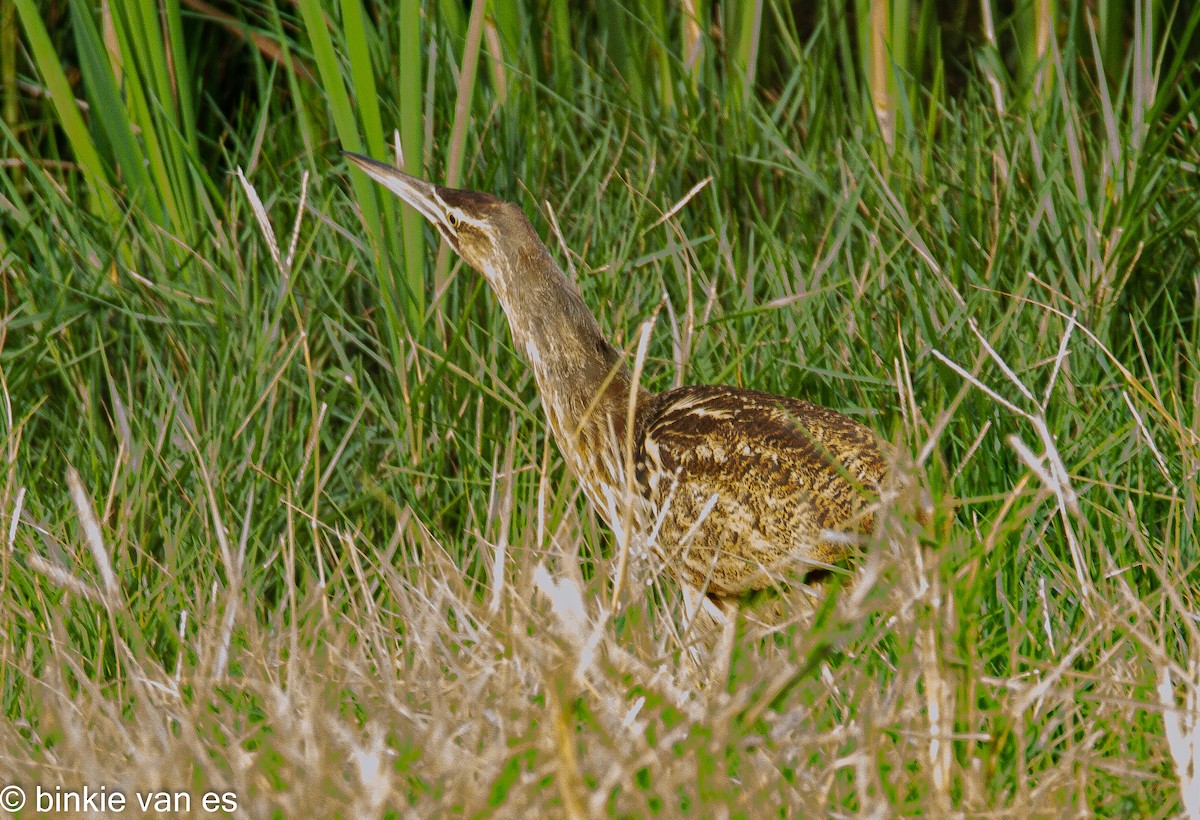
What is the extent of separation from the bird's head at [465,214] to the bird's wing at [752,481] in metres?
0.42

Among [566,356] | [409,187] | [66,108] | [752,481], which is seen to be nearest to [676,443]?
[752,481]

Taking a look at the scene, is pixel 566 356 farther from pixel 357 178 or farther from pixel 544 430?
pixel 357 178

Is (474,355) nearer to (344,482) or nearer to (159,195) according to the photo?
(344,482)

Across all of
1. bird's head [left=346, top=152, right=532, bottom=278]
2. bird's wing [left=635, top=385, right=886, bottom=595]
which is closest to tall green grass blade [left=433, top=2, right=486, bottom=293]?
bird's head [left=346, top=152, right=532, bottom=278]

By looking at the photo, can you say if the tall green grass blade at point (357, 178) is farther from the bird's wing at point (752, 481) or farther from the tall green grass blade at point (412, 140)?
the bird's wing at point (752, 481)

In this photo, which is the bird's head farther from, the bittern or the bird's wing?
the bird's wing

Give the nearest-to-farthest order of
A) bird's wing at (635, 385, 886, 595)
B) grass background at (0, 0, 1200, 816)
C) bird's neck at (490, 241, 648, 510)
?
grass background at (0, 0, 1200, 816) < bird's wing at (635, 385, 886, 595) < bird's neck at (490, 241, 648, 510)

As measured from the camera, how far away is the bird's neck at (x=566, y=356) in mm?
2449

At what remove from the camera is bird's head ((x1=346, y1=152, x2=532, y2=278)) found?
2484 mm

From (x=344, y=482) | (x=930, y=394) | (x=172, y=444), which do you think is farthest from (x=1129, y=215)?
(x=172, y=444)

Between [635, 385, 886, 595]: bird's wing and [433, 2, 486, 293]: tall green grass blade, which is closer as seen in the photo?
[635, 385, 886, 595]: bird's wing

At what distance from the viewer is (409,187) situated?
2555mm

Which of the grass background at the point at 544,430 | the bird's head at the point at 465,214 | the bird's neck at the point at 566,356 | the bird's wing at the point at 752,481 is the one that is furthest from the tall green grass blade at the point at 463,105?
the bird's wing at the point at 752,481

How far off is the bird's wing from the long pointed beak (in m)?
0.55
